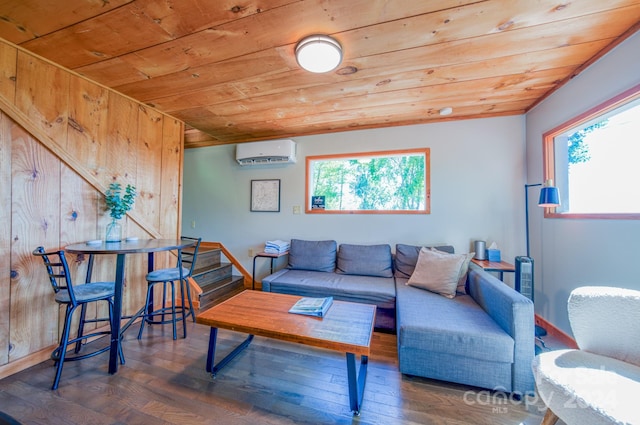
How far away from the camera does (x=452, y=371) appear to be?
5.26ft

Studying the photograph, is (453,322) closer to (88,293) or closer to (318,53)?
(318,53)

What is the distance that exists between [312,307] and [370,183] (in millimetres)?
2054

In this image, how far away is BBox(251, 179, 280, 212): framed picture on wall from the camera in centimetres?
366

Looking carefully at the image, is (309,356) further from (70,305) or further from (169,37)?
(169,37)

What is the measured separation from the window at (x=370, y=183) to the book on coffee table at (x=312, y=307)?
5.39ft

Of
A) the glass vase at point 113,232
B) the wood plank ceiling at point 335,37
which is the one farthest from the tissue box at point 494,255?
the glass vase at point 113,232

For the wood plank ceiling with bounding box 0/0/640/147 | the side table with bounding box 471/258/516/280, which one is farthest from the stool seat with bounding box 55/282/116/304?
the side table with bounding box 471/258/516/280

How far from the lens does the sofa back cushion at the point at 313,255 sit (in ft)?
10.2

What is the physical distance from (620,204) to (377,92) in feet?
6.54

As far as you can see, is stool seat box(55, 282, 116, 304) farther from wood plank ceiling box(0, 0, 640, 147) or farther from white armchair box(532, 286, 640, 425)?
white armchair box(532, 286, 640, 425)

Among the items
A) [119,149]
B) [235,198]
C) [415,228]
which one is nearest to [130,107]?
[119,149]

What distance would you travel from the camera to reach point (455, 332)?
1.59 metres

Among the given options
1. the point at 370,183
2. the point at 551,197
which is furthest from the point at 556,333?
the point at 370,183

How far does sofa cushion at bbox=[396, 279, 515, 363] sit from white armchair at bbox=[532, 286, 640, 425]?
0.31 meters
